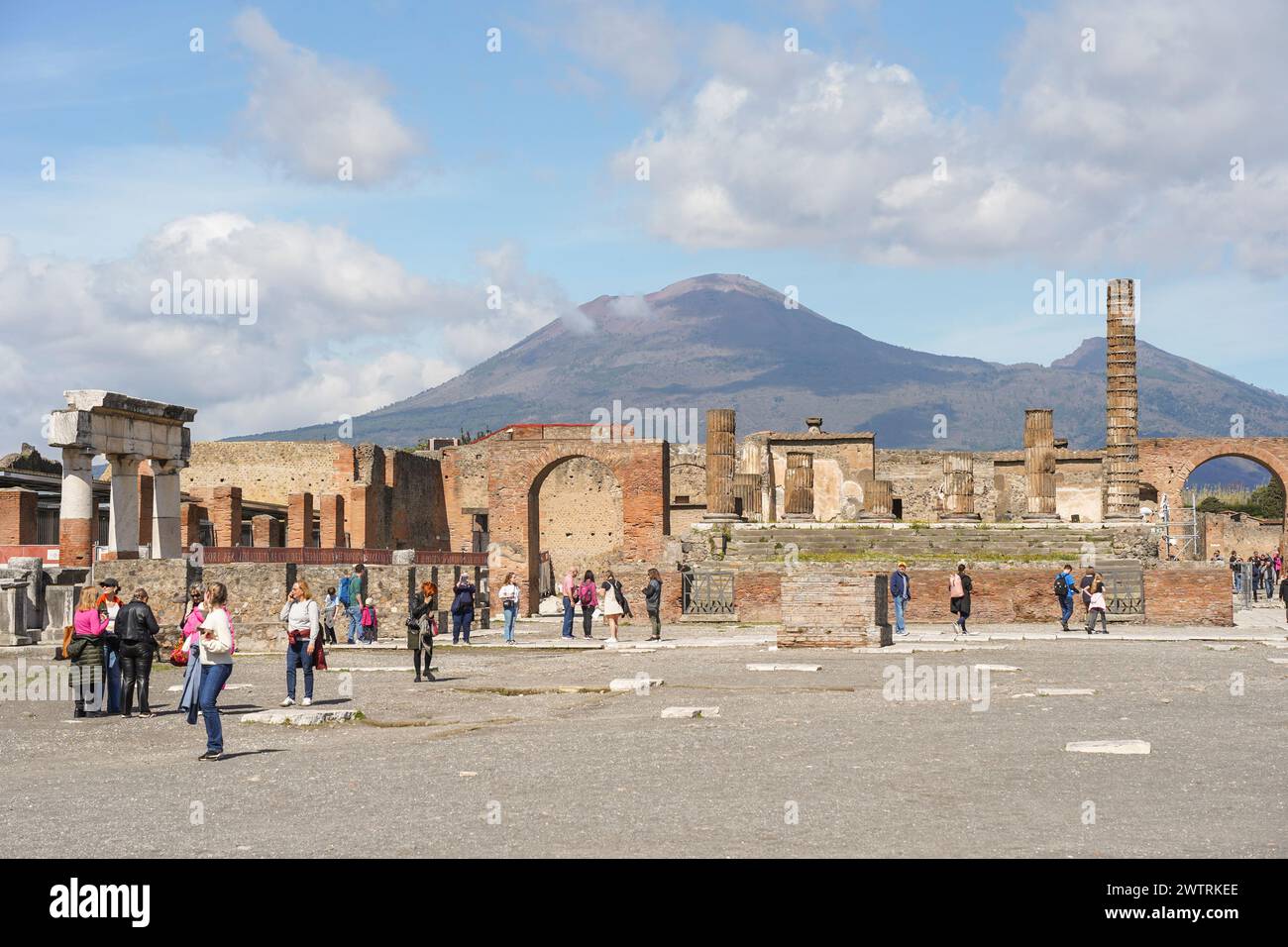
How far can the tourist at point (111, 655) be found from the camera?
14.2 meters

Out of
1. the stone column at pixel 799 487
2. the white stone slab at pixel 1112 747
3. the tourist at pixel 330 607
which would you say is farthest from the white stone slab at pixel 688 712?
the stone column at pixel 799 487

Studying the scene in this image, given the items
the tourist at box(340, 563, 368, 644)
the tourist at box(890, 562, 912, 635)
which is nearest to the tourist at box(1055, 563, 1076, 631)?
the tourist at box(890, 562, 912, 635)

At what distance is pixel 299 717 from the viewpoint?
520 inches

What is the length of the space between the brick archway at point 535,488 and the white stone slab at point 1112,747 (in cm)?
2790

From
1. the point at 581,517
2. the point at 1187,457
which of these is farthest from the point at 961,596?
the point at 1187,457

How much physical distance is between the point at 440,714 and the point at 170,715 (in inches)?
106

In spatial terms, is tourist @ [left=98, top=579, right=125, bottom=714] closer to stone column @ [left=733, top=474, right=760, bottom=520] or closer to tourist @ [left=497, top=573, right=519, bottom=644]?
tourist @ [left=497, top=573, right=519, bottom=644]

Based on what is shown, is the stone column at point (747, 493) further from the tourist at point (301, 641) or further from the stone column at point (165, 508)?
the tourist at point (301, 641)

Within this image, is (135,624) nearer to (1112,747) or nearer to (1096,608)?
(1112,747)
